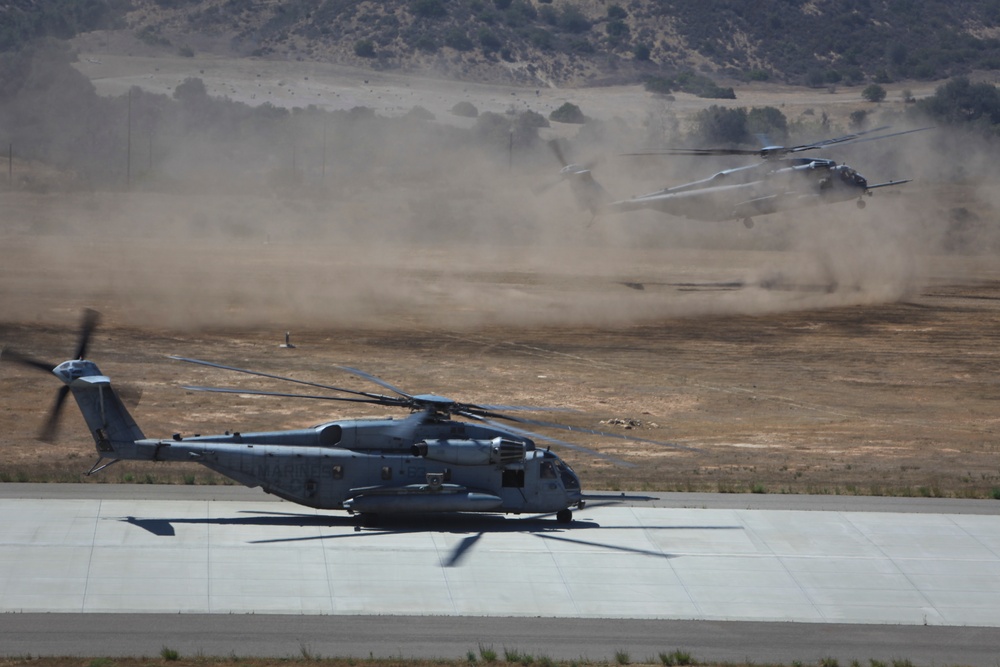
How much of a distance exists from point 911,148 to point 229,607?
97713 millimetres

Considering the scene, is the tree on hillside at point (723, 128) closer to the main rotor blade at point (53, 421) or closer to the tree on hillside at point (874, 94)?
the tree on hillside at point (874, 94)

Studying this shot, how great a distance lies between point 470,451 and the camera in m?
29.2

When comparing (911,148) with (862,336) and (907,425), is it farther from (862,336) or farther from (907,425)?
(907,425)

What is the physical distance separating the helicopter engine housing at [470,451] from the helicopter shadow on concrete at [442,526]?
5.32 ft

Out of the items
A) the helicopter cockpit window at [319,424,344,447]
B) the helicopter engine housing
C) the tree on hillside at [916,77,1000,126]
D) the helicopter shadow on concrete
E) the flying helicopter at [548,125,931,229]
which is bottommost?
the helicopter shadow on concrete

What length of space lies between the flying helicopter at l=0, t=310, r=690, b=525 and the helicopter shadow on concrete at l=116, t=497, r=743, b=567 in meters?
0.49

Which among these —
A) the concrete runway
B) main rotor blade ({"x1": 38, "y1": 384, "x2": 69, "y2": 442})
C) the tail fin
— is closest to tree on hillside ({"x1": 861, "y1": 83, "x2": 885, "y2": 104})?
the concrete runway

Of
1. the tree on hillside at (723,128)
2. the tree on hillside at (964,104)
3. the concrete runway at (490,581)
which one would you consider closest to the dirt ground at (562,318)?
the concrete runway at (490,581)

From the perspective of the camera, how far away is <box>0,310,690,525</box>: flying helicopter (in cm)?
2834

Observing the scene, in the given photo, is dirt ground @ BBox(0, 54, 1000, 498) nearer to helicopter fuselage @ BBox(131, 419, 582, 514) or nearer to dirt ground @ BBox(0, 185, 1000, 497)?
dirt ground @ BBox(0, 185, 1000, 497)

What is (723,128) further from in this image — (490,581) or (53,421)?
(53,421)

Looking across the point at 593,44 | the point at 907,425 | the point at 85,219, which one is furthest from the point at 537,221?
the point at 593,44

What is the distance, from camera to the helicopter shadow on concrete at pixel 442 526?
28.3 m

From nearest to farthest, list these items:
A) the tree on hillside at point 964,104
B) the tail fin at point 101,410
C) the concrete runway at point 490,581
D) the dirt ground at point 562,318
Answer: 1. the concrete runway at point 490,581
2. the tail fin at point 101,410
3. the dirt ground at point 562,318
4. the tree on hillside at point 964,104
